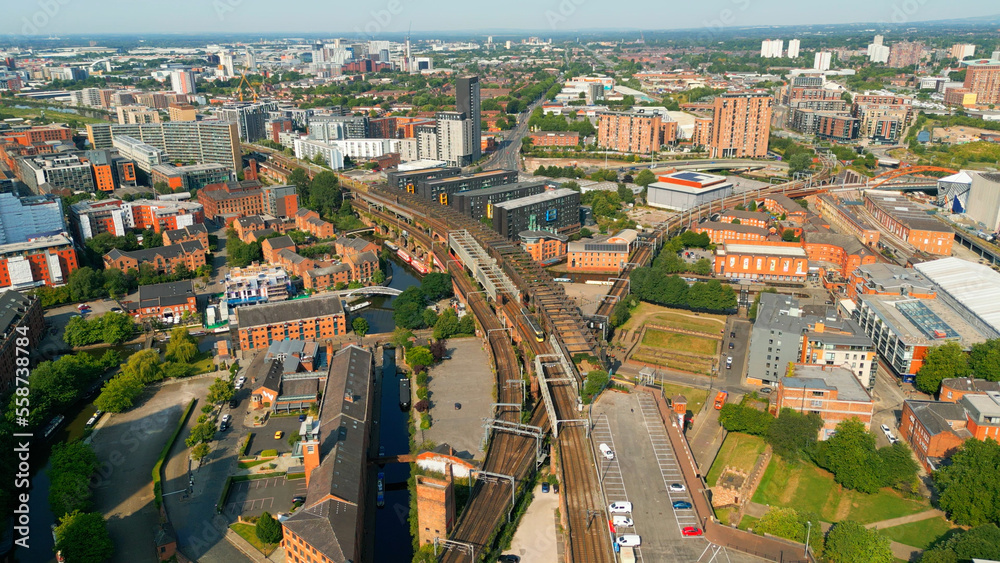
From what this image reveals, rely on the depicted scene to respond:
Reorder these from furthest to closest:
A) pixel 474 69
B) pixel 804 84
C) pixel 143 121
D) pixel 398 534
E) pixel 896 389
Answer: pixel 474 69 < pixel 804 84 < pixel 143 121 < pixel 896 389 < pixel 398 534

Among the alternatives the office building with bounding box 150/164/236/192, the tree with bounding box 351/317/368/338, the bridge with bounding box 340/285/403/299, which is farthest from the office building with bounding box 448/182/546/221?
the office building with bounding box 150/164/236/192

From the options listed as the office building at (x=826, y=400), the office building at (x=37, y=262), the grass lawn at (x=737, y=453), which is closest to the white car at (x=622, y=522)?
the grass lawn at (x=737, y=453)

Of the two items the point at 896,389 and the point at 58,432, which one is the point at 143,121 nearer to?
the point at 58,432

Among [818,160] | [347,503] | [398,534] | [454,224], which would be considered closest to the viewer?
[347,503]

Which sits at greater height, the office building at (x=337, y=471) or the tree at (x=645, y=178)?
the tree at (x=645, y=178)

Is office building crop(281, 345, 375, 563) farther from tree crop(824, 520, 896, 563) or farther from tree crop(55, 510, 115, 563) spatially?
tree crop(824, 520, 896, 563)

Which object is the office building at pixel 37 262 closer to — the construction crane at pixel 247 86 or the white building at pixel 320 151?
the white building at pixel 320 151

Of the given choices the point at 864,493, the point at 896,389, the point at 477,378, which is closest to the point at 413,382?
the point at 477,378
